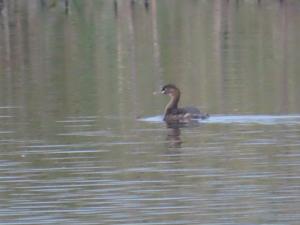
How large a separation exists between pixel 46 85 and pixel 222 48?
9.48 m

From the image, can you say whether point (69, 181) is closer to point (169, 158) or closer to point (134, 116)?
point (169, 158)

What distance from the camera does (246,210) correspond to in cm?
1570

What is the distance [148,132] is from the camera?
73.2ft

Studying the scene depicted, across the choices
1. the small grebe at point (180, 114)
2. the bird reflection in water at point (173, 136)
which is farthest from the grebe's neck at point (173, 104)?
the bird reflection in water at point (173, 136)

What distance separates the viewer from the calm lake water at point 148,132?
53.1ft

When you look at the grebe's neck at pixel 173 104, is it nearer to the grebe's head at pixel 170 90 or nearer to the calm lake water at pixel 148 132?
the grebe's head at pixel 170 90

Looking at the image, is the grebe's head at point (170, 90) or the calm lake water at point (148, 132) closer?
the calm lake water at point (148, 132)

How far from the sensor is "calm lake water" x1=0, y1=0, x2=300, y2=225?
637 inches

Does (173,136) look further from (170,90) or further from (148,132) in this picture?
(170,90)

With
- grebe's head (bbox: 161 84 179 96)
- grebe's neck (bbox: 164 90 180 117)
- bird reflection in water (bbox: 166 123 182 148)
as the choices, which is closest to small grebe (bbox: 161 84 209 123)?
grebe's neck (bbox: 164 90 180 117)

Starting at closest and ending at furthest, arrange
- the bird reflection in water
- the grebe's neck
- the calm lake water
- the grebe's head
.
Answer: the calm lake water < the bird reflection in water < the grebe's neck < the grebe's head

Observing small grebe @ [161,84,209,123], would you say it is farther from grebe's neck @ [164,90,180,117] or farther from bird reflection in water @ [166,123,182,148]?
bird reflection in water @ [166,123,182,148]

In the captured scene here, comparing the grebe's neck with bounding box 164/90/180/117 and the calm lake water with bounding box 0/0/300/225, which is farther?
the grebe's neck with bounding box 164/90/180/117

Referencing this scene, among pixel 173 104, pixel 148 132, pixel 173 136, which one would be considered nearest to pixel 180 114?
pixel 173 104
